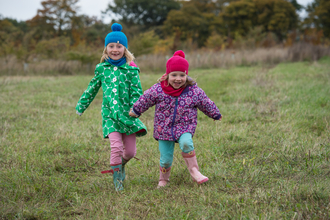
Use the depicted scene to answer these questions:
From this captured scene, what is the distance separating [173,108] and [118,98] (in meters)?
0.62

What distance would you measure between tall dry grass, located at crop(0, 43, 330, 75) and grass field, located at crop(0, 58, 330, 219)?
31.1 feet

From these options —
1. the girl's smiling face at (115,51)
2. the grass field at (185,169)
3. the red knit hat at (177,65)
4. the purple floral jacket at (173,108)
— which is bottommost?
the grass field at (185,169)

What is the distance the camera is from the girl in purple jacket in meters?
2.91

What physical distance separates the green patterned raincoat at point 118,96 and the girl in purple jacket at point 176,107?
19cm

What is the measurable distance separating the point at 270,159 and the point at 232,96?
405 cm

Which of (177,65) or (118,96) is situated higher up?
(177,65)

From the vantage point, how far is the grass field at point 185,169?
2510mm

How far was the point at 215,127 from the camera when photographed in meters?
5.06

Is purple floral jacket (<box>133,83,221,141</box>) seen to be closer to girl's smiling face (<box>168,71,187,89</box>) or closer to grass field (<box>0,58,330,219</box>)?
girl's smiling face (<box>168,71,187,89</box>)

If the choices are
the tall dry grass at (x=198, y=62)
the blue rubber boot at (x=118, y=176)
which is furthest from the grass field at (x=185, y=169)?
the tall dry grass at (x=198, y=62)

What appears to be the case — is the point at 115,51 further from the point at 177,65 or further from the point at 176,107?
the point at 176,107

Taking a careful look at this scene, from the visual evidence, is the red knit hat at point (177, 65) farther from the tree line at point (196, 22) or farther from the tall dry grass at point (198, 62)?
the tree line at point (196, 22)

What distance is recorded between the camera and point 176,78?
290cm

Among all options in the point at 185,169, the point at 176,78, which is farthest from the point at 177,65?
the point at 185,169
